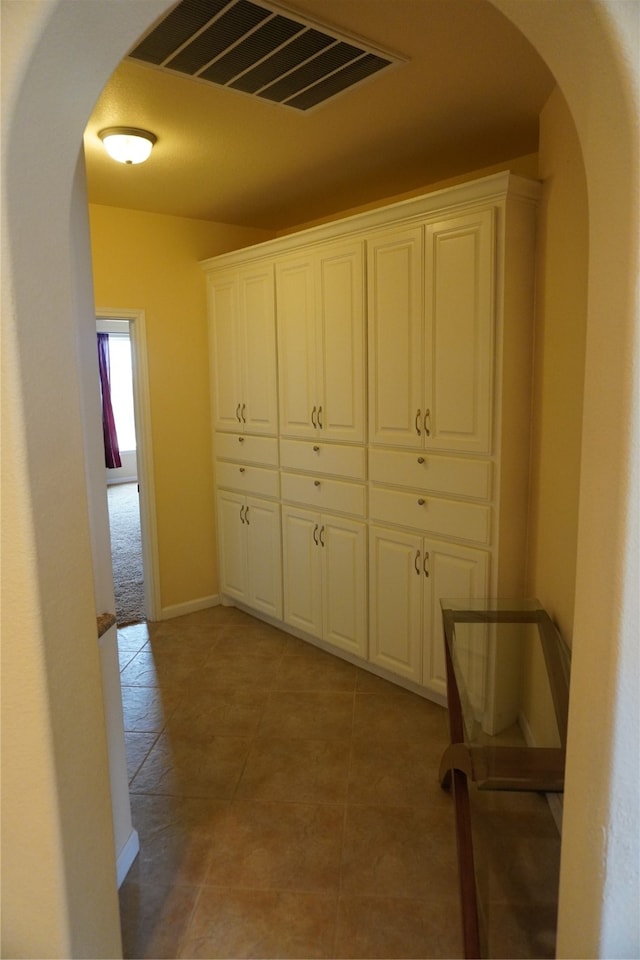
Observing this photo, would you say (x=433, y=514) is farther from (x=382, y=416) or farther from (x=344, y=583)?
(x=344, y=583)

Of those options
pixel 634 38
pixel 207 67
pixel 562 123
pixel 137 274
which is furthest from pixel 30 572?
pixel 137 274

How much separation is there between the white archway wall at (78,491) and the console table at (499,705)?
32cm

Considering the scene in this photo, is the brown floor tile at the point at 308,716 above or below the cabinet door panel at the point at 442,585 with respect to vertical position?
below

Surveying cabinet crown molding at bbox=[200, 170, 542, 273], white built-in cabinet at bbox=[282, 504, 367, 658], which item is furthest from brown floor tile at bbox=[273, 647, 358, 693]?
cabinet crown molding at bbox=[200, 170, 542, 273]

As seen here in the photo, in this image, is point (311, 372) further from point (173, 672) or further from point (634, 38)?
point (634, 38)

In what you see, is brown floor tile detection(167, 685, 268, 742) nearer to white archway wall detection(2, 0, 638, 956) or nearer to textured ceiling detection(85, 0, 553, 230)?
white archway wall detection(2, 0, 638, 956)

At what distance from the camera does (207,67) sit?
2.00m

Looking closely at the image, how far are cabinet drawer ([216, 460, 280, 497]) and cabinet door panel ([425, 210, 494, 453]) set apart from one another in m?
1.29

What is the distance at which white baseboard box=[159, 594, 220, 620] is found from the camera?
4.22 metres

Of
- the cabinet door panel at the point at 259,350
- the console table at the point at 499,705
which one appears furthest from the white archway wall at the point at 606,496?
the cabinet door panel at the point at 259,350

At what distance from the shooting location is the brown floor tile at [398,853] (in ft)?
6.44

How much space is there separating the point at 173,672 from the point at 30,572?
2578 mm

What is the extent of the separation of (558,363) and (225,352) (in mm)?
2304

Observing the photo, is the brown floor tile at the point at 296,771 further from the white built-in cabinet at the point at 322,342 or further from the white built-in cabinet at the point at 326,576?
the white built-in cabinet at the point at 322,342
